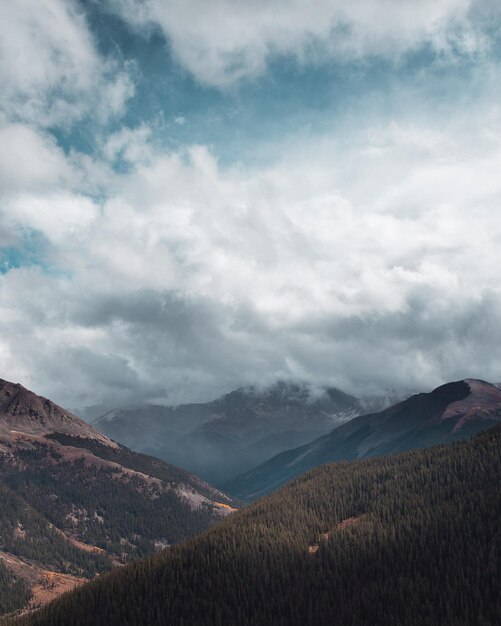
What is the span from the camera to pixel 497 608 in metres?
194

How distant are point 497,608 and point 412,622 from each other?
33.0 metres

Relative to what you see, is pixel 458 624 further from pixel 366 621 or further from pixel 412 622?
pixel 366 621

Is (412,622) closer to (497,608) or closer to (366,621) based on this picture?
(366,621)

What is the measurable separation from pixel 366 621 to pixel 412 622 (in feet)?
57.4

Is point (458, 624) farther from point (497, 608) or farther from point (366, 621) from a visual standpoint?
point (366, 621)

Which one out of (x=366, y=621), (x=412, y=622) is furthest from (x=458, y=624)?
(x=366, y=621)

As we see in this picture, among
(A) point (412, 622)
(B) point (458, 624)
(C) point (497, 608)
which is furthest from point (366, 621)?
(C) point (497, 608)

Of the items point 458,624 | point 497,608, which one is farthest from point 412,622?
point 497,608

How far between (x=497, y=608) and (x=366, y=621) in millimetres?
49732

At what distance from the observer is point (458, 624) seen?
187375 mm

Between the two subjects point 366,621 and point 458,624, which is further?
point 366,621

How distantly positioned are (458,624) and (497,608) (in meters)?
18.9

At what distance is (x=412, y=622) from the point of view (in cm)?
19362
